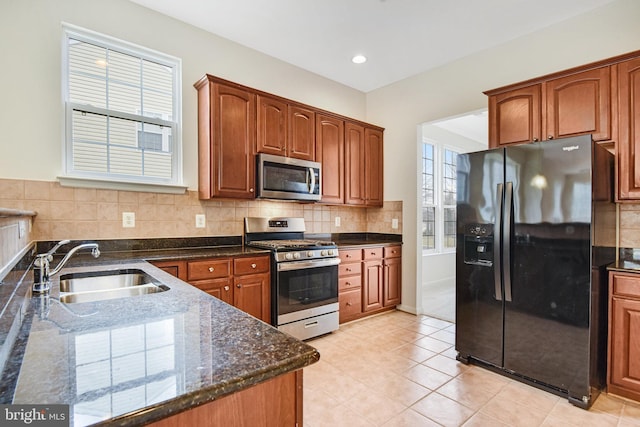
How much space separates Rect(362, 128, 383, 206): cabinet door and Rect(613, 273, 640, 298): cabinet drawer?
2.56m

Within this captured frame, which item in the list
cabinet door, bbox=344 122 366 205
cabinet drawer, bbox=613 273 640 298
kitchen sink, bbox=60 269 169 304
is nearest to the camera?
kitchen sink, bbox=60 269 169 304

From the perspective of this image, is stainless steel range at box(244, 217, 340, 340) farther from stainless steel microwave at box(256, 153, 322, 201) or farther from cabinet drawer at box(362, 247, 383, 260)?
cabinet drawer at box(362, 247, 383, 260)

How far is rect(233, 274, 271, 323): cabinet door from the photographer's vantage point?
2.83 metres

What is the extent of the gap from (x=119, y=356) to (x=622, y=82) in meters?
3.40

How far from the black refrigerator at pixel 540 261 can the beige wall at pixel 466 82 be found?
0.88 meters

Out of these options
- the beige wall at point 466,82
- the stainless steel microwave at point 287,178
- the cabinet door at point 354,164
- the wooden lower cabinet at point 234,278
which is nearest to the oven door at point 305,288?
the wooden lower cabinet at point 234,278

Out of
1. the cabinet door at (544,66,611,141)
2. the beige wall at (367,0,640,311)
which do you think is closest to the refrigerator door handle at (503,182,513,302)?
the cabinet door at (544,66,611,141)

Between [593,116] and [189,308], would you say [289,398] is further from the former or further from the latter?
[593,116]

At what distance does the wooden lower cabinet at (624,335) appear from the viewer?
2.17m

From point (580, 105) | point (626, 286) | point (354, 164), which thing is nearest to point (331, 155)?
point (354, 164)

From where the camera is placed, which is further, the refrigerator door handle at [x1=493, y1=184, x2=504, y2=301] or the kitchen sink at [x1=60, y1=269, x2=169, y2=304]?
the refrigerator door handle at [x1=493, y1=184, x2=504, y2=301]

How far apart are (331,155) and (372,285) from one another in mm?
1632

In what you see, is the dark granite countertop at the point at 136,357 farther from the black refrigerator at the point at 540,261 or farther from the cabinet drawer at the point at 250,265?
the black refrigerator at the point at 540,261

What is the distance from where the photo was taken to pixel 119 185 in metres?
2.71
